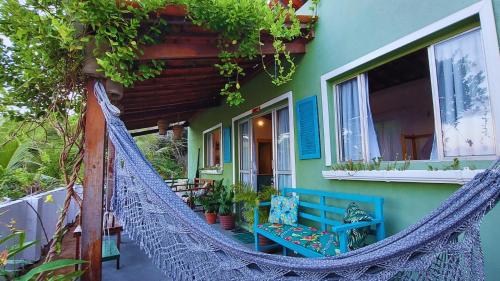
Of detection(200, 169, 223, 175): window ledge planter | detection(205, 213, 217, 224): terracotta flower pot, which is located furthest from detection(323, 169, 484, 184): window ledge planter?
detection(200, 169, 223, 175): window ledge planter

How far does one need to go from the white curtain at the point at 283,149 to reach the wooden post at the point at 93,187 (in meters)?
2.59

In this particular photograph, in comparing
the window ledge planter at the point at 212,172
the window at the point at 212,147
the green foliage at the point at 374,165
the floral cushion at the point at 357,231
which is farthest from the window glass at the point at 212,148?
the floral cushion at the point at 357,231

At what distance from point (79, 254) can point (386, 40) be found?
300cm

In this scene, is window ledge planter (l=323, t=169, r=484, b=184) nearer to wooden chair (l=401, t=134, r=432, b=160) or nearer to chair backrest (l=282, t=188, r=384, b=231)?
chair backrest (l=282, t=188, r=384, b=231)

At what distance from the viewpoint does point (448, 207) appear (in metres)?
1.28

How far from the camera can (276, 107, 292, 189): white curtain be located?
400cm

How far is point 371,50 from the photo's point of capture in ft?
8.45

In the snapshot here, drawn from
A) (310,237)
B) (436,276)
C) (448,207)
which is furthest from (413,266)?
(310,237)

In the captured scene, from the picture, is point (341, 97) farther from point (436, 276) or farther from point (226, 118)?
point (226, 118)

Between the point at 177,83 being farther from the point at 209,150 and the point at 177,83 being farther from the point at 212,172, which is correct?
the point at 209,150

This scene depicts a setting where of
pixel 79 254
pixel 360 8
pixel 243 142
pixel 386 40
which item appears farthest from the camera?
pixel 243 142

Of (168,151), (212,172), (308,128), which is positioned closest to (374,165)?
(308,128)

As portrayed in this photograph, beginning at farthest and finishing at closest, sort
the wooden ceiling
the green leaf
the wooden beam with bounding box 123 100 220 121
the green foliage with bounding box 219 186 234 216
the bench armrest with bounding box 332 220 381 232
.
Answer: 1. the wooden beam with bounding box 123 100 220 121
2. the green foliage with bounding box 219 186 234 216
3. the wooden ceiling
4. the bench armrest with bounding box 332 220 381 232
5. the green leaf

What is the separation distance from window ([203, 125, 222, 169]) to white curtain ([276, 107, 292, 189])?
10.1ft
